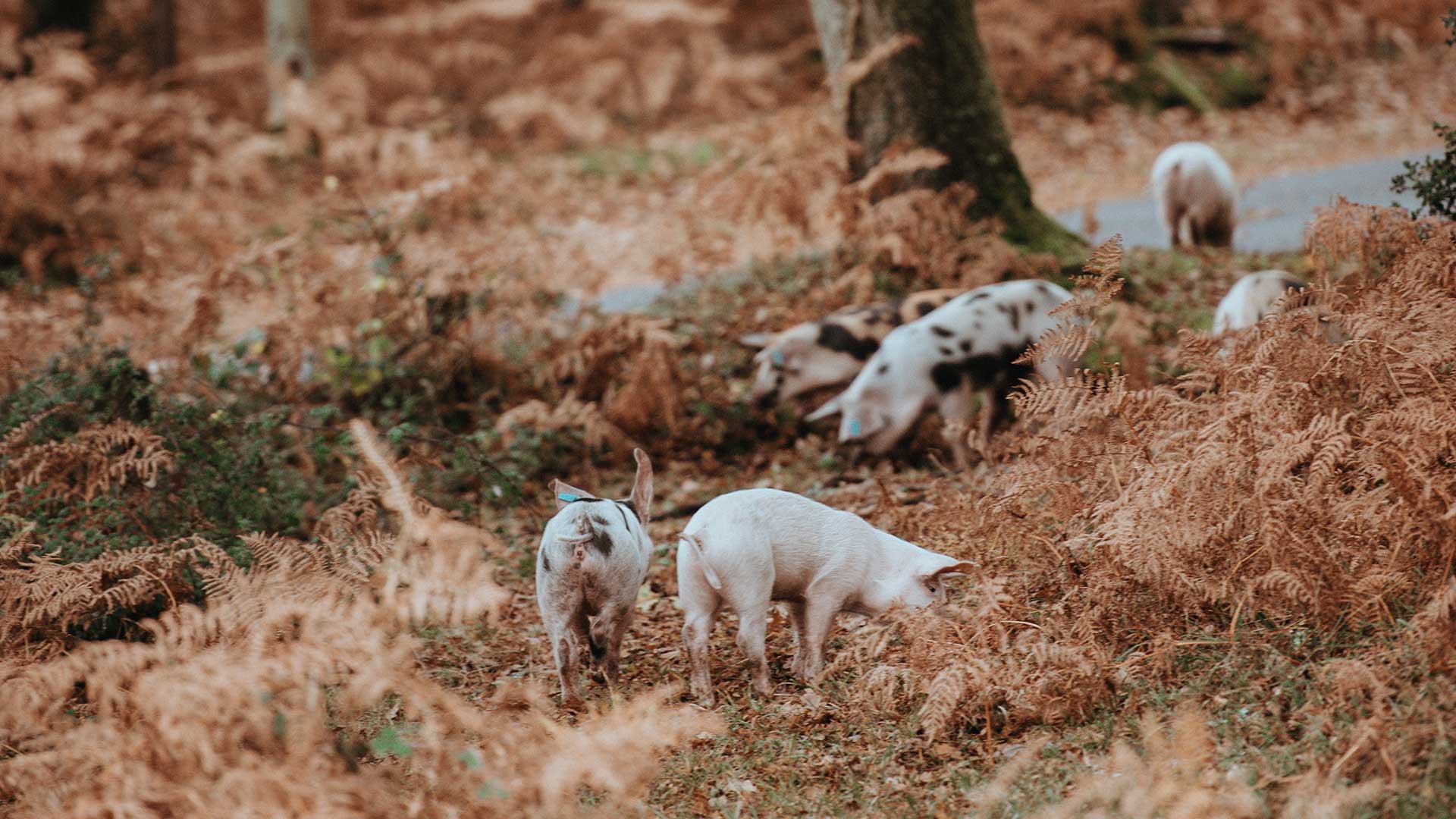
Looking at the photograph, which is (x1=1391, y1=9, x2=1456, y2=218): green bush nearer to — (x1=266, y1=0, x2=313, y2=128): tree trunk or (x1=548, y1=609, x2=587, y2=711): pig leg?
(x1=548, y1=609, x2=587, y2=711): pig leg

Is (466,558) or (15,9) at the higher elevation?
(15,9)

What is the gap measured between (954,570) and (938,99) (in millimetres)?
5345

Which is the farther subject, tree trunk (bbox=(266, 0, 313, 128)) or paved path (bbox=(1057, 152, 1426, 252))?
tree trunk (bbox=(266, 0, 313, 128))

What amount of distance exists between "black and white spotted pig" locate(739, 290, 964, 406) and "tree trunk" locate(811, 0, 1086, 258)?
4.73ft

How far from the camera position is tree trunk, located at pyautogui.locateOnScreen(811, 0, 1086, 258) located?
9.32 metres

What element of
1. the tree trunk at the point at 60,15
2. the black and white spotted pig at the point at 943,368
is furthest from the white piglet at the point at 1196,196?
the tree trunk at the point at 60,15

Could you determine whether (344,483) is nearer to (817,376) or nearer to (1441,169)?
(817,376)

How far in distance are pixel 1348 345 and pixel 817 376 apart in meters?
3.90

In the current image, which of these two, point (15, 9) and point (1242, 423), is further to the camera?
point (15, 9)

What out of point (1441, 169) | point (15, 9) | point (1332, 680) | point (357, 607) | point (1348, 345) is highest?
point (15, 9)

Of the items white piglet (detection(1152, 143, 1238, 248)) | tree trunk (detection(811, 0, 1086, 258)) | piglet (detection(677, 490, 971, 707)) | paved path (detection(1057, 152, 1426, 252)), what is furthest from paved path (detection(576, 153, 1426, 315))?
piglet (detection(677, 490, 971, 707))

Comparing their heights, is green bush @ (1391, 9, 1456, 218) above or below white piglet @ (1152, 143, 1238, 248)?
above

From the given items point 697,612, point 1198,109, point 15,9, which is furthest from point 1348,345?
point 15,9

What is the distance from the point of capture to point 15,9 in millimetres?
17328
